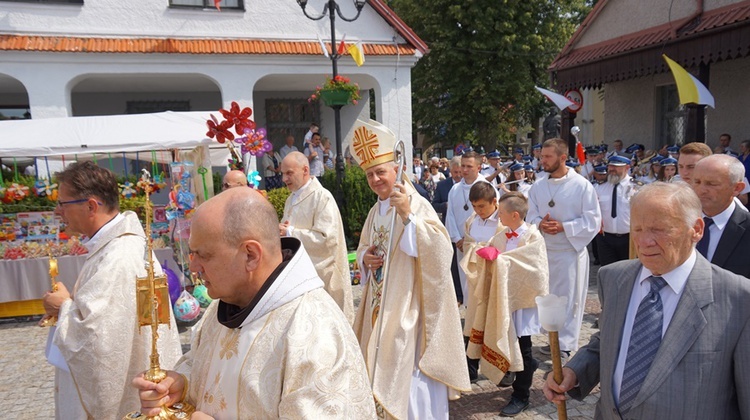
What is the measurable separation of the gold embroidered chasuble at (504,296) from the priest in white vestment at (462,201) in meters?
2.25

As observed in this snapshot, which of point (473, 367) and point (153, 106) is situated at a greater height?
point (153, 106)

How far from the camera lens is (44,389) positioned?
5105mm

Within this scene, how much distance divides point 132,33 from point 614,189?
1055cm

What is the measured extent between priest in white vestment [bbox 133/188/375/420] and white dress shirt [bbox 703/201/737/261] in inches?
92.5

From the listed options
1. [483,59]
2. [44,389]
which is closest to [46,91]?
[44,389]

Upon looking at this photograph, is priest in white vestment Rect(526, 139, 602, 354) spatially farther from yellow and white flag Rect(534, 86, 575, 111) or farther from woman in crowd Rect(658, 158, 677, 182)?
yellow and white flag Rect(534, 86, 575, 111)

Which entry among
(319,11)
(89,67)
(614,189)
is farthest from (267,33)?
(614,189)

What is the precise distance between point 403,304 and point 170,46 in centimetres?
1052

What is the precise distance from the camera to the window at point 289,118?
15492 mm

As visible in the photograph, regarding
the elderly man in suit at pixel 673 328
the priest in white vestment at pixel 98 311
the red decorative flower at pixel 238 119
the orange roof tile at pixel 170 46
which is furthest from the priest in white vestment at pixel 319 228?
the orange roof tile at pixel 170 46

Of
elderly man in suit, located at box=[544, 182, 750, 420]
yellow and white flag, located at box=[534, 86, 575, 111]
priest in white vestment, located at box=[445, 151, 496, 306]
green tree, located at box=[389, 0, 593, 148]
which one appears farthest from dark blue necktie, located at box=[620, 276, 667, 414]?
green tree, located at box=[389, 0, 593, 148]

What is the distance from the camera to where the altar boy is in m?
4.18

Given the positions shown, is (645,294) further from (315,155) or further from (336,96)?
(315,155)

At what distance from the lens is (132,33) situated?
39.2 feet
